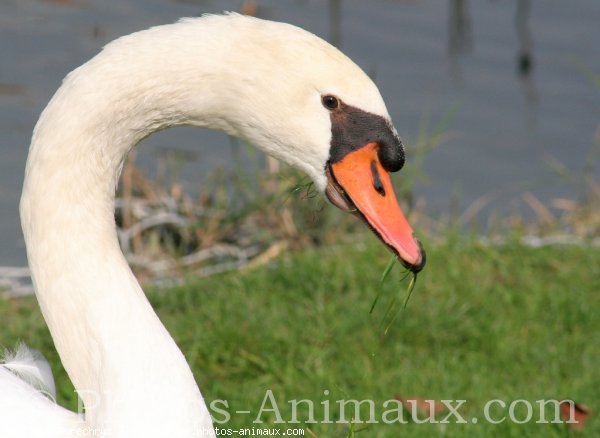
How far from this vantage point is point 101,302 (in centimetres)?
304

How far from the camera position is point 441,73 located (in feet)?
29.4

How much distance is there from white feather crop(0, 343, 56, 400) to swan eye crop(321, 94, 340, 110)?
1044mm

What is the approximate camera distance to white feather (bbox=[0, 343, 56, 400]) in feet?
10.8

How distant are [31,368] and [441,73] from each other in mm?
6048

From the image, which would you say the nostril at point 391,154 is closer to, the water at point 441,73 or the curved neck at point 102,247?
the curved neck at point 102,247

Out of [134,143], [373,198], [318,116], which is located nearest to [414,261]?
[373,198]

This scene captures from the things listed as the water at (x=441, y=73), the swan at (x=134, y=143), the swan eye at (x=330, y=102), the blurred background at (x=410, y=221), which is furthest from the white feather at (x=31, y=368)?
the water at (x=441, y=73)

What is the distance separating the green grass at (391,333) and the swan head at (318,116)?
1229 mm

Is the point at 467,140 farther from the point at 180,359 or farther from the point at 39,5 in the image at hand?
the point at 180,359

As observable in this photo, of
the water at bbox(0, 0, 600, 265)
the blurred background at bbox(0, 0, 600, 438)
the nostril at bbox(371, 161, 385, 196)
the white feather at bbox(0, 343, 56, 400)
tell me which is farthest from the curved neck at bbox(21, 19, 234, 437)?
the water at bbox(0, 0, 600, 265)

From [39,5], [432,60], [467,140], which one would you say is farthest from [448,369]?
[39,5]

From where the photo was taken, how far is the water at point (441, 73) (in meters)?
7.87

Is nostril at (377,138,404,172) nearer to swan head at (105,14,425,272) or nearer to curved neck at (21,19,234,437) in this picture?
swan head at (105,14,425,272)

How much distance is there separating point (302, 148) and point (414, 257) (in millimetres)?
372
